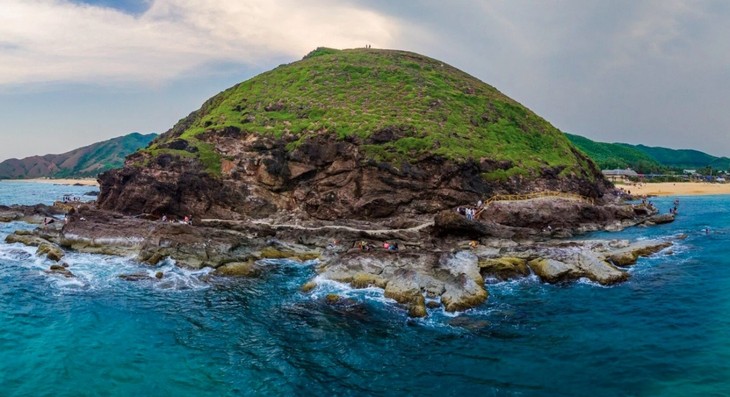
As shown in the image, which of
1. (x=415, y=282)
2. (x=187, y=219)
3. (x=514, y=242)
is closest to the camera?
(x=415, y=282)

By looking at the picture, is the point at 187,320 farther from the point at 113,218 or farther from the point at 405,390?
the point at 113,218

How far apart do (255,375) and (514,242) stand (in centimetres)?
3696

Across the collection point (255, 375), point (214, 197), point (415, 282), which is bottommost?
point (255, 375)

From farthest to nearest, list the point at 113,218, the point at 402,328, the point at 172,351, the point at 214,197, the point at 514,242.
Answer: the point at 214,197 → the point at 113,218 → the point at 514,242 → the point at 402,328 → the point at 172,351

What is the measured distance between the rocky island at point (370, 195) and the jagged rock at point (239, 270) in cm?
15

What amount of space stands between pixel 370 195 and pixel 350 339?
1516 inches

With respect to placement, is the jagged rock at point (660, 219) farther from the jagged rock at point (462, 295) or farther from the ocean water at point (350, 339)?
the jagged rock at point (462, 295)

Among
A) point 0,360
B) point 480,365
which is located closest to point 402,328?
point 480,365

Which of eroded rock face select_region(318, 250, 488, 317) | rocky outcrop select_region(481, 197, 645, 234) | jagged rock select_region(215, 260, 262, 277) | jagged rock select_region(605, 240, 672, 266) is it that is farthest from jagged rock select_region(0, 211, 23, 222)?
jagged rock select_region(605, 240, 672, 266)

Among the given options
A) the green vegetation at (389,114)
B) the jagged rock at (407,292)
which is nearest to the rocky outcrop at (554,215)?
the green vegetation at (389,114)

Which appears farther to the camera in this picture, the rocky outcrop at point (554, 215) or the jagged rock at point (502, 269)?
the rocky outcrop at point (554, 215)

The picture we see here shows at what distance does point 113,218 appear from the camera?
55844 millimetres

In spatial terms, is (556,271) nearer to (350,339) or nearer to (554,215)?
(350,339)

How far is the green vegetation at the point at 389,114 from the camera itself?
234ft
